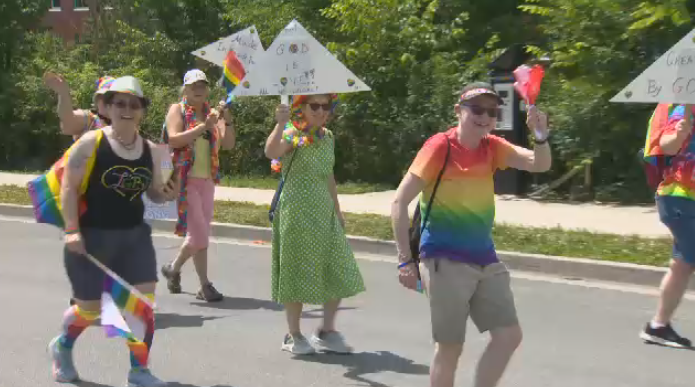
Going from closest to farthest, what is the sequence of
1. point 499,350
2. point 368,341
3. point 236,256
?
point 499,350
point 368,341
point 236,256

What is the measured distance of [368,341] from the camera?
20.9ft

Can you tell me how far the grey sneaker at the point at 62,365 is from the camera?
542 cm

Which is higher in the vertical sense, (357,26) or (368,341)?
(357,26)

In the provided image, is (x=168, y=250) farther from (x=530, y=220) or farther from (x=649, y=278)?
(x=649, y=278)

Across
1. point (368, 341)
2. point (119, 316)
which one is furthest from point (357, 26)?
point (119, 316)

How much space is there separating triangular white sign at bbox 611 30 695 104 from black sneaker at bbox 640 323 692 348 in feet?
4.94

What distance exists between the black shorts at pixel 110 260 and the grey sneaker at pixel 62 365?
46 centimetres

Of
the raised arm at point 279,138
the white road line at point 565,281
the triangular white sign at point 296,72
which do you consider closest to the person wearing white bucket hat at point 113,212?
the raised arm at point 279,138

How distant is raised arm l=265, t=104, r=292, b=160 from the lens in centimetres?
552

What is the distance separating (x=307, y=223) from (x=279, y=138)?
1.87 ft

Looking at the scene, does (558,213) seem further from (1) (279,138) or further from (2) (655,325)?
(1) (279,138)

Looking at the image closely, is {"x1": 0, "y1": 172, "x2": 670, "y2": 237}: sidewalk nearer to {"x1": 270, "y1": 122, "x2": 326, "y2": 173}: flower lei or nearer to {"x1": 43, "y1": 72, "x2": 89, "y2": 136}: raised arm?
{"x1": 270, "y1": 122, "x2": 326, "y2": 173}: flower lei

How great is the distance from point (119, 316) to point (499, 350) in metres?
1.99

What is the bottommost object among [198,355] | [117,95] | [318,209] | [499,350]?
[198,355]
